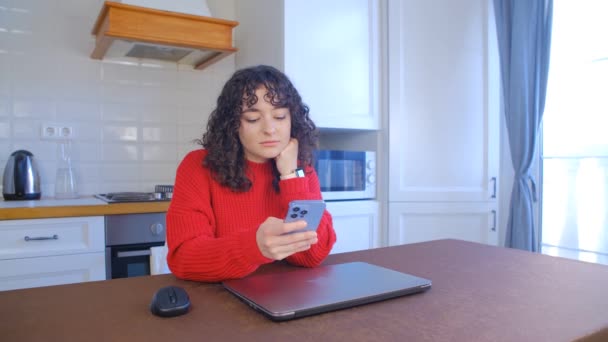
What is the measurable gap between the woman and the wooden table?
7.1 inches

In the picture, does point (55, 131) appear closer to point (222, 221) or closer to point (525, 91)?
point (222, 221)

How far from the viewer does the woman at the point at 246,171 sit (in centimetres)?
104

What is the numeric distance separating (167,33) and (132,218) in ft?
2.77

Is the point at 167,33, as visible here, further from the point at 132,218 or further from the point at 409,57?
the point at 409,57

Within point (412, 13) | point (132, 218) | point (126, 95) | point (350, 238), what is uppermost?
point (412, 13)

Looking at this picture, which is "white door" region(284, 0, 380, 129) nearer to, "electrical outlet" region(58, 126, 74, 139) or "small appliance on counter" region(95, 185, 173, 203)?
"small appliance on counter" region(95, 185, 173, 203)

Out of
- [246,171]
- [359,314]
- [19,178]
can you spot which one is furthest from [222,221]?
[19,178]

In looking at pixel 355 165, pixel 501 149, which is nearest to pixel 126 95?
pixel 355 165

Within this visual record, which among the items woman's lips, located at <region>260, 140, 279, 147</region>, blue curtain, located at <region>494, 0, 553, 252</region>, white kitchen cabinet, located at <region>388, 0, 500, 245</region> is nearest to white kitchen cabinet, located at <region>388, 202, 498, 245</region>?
white kitchen cabinet, located at <region>388, 0, 500, 245</region>

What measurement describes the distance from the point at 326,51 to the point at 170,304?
1.71 m

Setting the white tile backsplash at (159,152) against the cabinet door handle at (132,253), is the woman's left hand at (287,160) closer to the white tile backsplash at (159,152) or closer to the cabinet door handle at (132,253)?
the cabinet door handle at (132,253)

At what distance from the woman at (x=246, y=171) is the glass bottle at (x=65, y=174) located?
133cm

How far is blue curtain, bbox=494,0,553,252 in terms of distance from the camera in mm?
2229

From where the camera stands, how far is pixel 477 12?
2.34 meters
